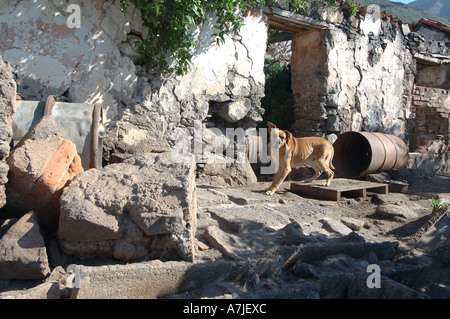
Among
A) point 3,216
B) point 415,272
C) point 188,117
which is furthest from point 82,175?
point 188,117

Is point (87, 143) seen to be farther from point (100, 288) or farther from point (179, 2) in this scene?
point (179, 2)

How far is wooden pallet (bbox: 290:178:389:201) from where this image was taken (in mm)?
4984

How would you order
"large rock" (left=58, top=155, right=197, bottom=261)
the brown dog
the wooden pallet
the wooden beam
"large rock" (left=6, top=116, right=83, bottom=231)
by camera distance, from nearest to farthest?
"large rock" (left=58, top=155, right=197, bottom=261) → "large rock" (left=6, top=116, right=83, bottom=231) → the wooden pallet → the brown dog → the wooden beam

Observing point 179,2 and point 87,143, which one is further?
point 179,2

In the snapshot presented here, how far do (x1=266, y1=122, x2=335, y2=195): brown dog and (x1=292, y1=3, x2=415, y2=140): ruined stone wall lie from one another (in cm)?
166

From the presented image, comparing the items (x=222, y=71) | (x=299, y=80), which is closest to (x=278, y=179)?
(x=222, y=71)

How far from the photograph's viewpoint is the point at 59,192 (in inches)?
99.0

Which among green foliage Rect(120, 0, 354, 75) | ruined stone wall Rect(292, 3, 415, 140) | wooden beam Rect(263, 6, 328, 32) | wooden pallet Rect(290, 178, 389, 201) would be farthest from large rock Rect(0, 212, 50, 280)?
ruined stone wall Rect(292, 3, 415, 140)

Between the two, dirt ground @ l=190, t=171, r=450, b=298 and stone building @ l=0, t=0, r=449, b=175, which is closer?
dirt ground @ l=190, t=171, r=450, b=298

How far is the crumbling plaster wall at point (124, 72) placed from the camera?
164 inches

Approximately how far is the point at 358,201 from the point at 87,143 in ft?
12.0

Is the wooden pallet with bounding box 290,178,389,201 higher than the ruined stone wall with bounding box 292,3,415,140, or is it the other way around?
the ruined stone wall with bounding box 292,3,415,140

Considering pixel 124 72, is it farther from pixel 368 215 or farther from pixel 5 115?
pixel 368 215

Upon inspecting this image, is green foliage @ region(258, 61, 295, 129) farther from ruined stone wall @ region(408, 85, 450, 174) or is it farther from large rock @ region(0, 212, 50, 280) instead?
large rock @ region(0, 212, 50, 280)
